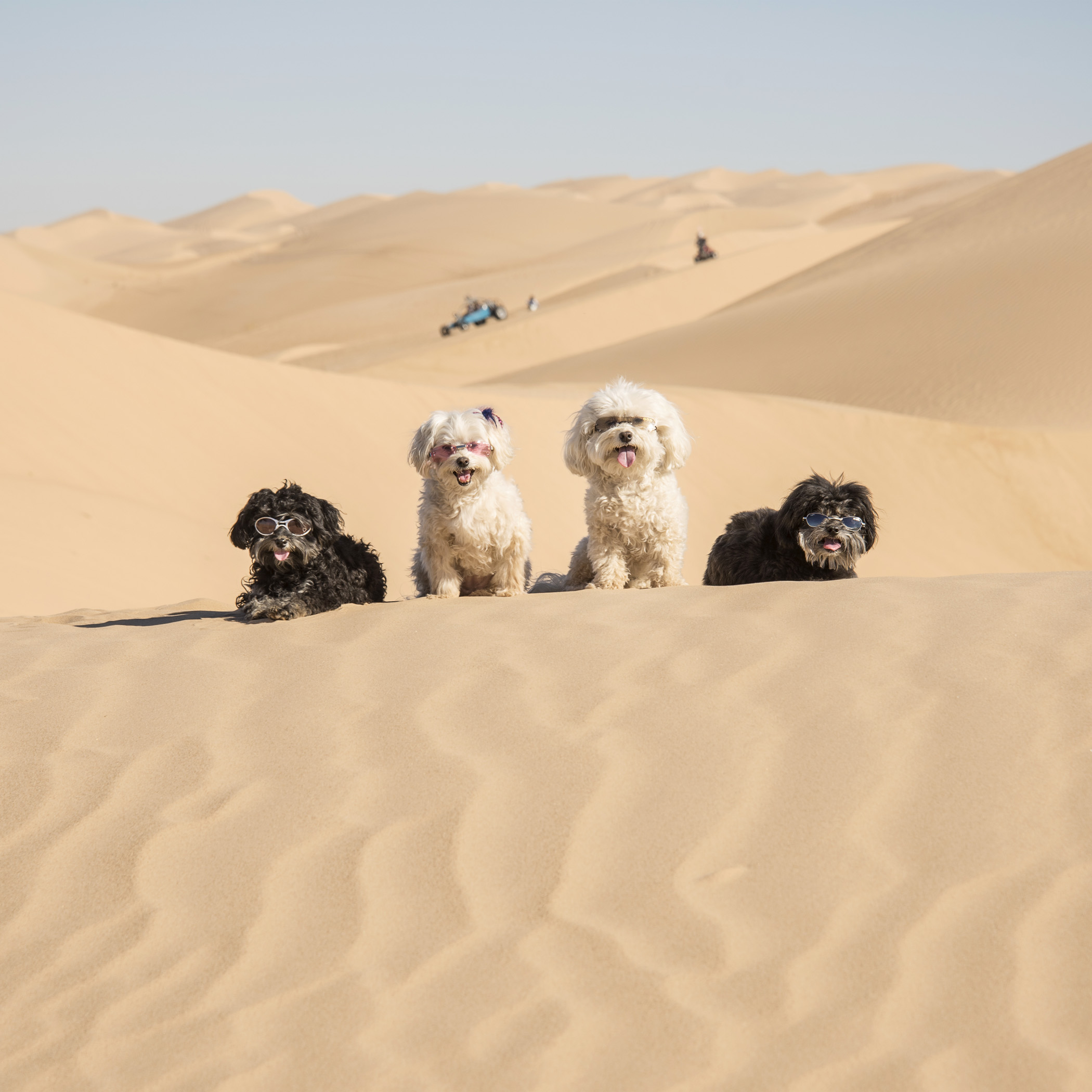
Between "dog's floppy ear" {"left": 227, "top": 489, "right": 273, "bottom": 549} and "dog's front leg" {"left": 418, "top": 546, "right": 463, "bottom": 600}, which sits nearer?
"dog's floppy ear" {"left": 227, "top": 489, "right": 273, "bottom": 549}

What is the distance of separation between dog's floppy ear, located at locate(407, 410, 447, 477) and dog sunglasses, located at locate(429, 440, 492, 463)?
2 centimetres

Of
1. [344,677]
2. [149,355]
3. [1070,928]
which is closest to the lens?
[1070,928]

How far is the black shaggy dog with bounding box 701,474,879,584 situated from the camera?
570 centimetres

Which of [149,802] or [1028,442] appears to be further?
[1028,442]

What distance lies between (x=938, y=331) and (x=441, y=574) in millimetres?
A: 20544

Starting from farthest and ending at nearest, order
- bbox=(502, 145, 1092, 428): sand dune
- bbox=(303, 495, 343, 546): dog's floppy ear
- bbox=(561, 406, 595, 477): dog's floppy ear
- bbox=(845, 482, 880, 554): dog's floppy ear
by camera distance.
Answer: bbox=(502, 145, 1092, 428): sand dune, bbox=(561, 406, 595, 477): dog's floppy ear, bbox=(845, 482, 880, 554): dog's floppy ear, bbox=(303, 495, 343, 546): dog's floppy ear

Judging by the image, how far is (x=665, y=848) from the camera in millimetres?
3225

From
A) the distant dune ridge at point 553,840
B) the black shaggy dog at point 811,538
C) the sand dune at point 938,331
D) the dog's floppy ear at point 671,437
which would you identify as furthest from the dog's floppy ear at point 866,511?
the sand dune at point 938,331

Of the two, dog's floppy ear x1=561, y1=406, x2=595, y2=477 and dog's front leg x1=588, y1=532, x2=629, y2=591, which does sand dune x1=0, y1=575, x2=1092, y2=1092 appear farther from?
dog's floppy ear x1=561, y1=406, x2=595, y2=477

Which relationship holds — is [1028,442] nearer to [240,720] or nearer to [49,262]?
[240,720]

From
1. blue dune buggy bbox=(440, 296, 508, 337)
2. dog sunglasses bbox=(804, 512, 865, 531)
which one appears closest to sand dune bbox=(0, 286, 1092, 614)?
dog sunglasses bbox=(804, 512, 865, 531)

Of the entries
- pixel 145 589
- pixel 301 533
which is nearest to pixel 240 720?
pixel 301 533

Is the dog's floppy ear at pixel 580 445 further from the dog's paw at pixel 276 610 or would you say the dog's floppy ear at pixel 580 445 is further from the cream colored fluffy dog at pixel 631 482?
the dog's paw at pixel 276 610

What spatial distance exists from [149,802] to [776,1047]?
6.87 feet
